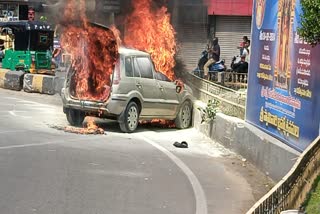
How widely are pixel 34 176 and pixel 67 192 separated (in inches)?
39.5

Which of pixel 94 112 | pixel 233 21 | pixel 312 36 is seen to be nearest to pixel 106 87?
pixel 94 112

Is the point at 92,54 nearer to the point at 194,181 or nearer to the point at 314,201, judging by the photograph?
the point at 194,181

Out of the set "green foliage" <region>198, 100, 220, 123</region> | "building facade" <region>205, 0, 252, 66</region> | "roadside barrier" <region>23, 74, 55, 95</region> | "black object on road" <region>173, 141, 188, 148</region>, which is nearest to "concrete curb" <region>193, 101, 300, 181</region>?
"green foliage" <region>198, 100, 220, 123</region>

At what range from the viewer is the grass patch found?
5.29m

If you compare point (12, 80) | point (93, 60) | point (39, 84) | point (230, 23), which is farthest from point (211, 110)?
point (230, 23)

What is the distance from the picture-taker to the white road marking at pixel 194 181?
286 inches

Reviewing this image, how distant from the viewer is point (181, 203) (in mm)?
7410

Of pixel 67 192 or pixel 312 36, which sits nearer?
pixel 312 36

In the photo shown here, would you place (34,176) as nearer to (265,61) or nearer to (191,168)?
(191,168)

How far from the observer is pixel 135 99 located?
1327cm

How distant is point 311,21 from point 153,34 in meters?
10.2

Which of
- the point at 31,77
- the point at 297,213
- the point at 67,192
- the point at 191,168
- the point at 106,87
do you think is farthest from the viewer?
the point at 31,77

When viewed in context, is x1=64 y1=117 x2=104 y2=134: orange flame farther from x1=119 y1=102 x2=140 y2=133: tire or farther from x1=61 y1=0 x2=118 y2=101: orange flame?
x1=61 y1=0 x2=118 y2=101: orange flame

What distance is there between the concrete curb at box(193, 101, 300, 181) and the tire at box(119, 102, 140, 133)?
1597mm
